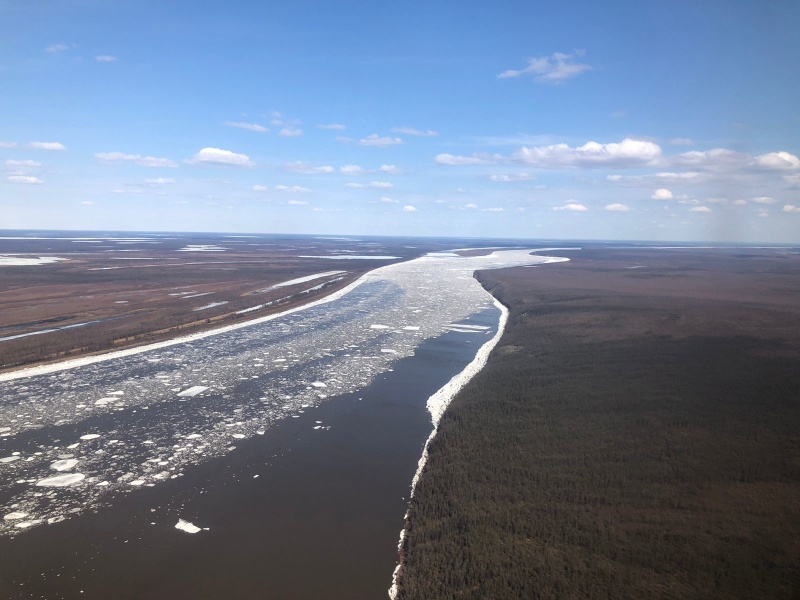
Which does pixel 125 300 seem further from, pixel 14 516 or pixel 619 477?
pixel 619 477

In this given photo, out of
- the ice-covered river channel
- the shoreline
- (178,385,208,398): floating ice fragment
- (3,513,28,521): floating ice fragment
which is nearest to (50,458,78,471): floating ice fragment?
the ice-covered river channel

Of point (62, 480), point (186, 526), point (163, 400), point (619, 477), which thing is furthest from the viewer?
point (163, 400)

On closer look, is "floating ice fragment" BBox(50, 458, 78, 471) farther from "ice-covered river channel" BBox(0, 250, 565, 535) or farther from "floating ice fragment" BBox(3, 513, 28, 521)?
"floating ice fragment" BBox(3, 513, 28, 521)

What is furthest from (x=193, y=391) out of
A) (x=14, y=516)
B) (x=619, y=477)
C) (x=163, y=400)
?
(x=619, y=477)

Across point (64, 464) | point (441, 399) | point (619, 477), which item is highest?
point (619, 477)

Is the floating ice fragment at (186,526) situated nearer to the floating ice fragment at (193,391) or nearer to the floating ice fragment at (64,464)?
the floating ice fragment at (64,464)

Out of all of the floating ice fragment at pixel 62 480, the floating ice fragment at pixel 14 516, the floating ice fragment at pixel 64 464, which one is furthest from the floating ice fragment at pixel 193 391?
the floating ice fragment at pixel 14 516
